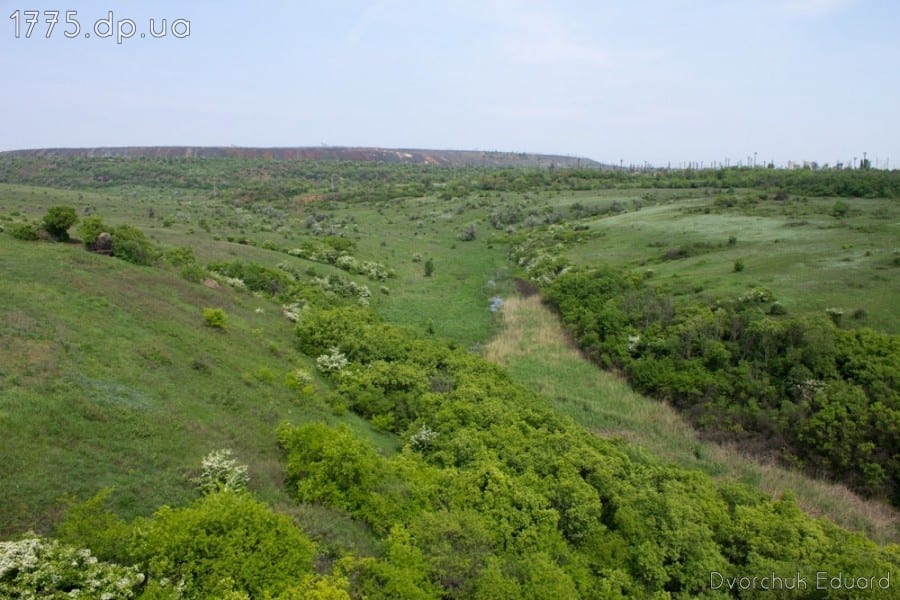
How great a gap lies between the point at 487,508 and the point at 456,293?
29.3m

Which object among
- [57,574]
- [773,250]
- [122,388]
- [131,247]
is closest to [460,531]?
[57,574]

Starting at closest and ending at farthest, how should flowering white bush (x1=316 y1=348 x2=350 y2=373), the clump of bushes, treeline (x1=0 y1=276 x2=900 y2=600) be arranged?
treeline (x1=0 y1=276 x2=900 y2=600) → flowering white bush (x1=316 y1=348 x2=350 y2=373) → the clump of bushes

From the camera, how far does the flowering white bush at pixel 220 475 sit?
11.6 metres

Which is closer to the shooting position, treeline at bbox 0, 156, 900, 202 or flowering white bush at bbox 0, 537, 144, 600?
flowering white bush at bbox 0, 537, 144, 600

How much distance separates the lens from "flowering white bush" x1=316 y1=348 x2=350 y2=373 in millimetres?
21984

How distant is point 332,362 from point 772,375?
59.1 ft

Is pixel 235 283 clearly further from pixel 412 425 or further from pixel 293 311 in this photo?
pixel 412 425

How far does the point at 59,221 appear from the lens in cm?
2520

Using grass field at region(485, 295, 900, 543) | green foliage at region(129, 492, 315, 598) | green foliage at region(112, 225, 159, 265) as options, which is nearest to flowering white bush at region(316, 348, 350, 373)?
grass field at region(485, 295, 900, 543)

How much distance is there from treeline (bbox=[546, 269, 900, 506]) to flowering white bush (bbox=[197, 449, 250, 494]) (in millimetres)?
17362

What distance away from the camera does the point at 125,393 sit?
14070 mm

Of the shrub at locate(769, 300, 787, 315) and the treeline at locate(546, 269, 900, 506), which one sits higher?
the shrub at locate(769, 300, 787, 315)

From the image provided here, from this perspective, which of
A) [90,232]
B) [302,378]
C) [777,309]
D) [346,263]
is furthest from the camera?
[346,263]

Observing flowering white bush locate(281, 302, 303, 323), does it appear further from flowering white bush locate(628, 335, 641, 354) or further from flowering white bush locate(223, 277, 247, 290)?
flowering white bush locate(628, 335, 641, 354)
